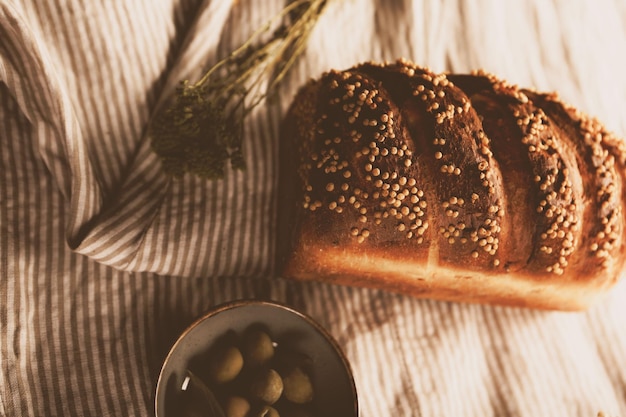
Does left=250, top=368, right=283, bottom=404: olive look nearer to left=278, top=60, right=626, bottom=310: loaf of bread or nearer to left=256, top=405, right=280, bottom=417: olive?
left=256, top=405, right=280, bottom=417: olive

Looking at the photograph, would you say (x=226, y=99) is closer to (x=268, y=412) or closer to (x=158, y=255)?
(x=158, y=255)

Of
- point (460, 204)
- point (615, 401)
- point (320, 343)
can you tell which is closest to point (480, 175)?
point (460, 204)

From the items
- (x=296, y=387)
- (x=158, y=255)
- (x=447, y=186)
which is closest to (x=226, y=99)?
(x=158, y=255)

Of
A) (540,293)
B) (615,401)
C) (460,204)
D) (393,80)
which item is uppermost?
(393,80)

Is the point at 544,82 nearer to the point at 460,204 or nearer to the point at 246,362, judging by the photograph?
the point at 460,204

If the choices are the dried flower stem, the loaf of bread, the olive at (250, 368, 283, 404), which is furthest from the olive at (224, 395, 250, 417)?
the dried flower stem
